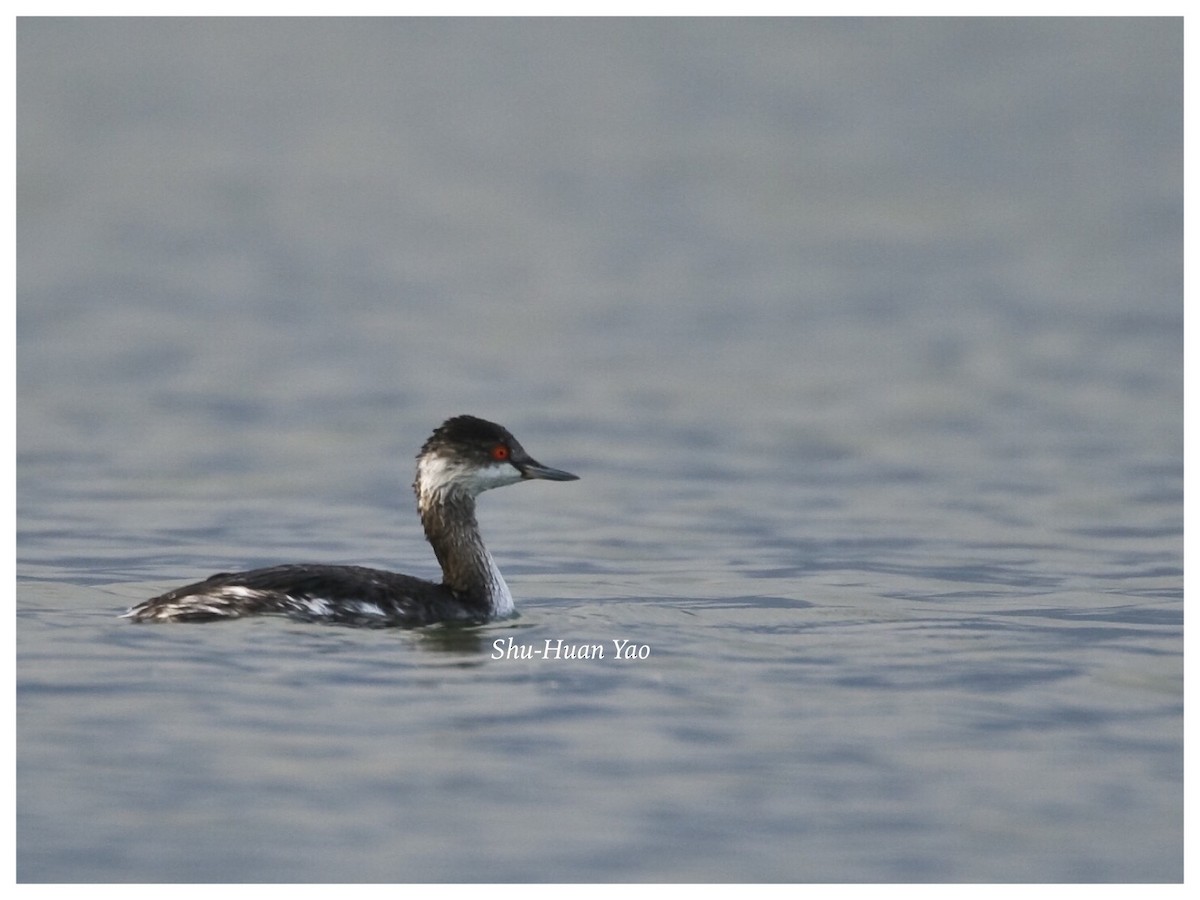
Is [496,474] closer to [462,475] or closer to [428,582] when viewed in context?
[462,475]

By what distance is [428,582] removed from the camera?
13.1 metres

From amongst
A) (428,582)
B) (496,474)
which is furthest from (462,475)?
(428,582)

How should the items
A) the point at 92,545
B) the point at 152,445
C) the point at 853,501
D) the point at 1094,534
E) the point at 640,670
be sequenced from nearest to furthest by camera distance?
the point at 640,670 → the point at 92,545 → the point at 1094,534 → the point at 853,501 → the point at 152,445

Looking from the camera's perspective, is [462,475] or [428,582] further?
[462,475]

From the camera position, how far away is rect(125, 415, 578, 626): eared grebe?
12.2 metres

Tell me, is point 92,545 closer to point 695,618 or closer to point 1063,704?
point 695,618

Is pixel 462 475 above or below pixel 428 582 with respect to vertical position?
above

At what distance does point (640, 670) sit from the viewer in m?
11.7

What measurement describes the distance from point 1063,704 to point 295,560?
5.42m

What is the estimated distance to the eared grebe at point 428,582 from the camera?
1225 centimetres

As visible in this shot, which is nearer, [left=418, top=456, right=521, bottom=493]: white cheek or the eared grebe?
the eared grebe

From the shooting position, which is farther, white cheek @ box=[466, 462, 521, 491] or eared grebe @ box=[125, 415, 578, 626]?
white cheek @ box=[466, 462, 521, 491]

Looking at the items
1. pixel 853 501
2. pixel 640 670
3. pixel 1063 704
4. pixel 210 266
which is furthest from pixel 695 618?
pixel 210 266

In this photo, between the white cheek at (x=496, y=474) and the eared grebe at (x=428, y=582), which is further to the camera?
the white cheek at (x=496, y=474)
